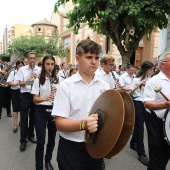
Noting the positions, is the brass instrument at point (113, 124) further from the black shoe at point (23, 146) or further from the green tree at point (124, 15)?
the green tree at point (124, 15)

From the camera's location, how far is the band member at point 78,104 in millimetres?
1718

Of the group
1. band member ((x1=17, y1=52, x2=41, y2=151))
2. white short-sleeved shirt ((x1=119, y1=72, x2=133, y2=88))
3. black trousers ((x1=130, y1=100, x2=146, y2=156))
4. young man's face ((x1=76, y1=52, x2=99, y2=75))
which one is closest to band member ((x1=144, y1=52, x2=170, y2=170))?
young man's face ((x1=76, y1=52, x2=99, y2=75))

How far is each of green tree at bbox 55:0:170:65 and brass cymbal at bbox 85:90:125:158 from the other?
8823 millimetres

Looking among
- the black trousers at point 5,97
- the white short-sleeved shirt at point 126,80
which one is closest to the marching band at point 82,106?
the white short-sleeved shirt at point 126,80

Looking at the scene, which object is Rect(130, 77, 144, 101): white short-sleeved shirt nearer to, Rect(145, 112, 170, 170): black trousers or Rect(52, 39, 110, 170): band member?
Rect(145, 112, 170, 170): black trousers

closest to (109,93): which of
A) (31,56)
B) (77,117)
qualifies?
(77,117)

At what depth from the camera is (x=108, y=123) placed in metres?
1.45

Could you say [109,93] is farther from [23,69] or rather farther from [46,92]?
[23,69]

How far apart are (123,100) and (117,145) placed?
13.1 inches

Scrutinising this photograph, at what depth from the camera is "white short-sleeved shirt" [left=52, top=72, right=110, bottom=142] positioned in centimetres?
173

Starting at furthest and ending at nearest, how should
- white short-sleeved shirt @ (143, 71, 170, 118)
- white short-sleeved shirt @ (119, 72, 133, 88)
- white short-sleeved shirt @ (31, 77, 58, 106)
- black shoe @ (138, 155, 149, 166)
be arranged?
1. white short-sleeved shirt @ (119, 72, 133, 88)
2. black shoe @ (138, 155, 149, 166)
3. white short-sleeved shirt @ (31, 77, 58, 106)
4. white short-sleeved shirt @ (143, 71, 170, 118)

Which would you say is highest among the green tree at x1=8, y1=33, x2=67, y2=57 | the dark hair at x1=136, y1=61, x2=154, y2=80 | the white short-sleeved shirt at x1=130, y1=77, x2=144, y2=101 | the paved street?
the green tree at x1=8, y1=33, x2=67, y2=57

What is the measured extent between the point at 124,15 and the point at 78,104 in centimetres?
1049

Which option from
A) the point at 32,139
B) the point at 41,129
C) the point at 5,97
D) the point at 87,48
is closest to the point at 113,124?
the point at 87,48
